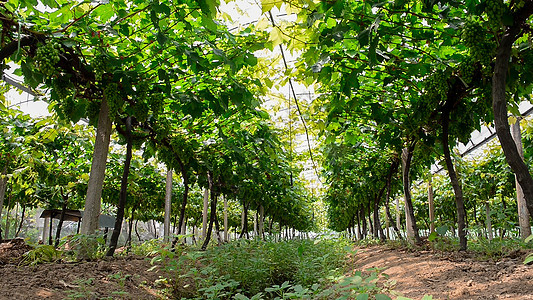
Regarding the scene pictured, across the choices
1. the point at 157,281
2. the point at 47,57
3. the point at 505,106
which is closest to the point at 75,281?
the point at 157,281

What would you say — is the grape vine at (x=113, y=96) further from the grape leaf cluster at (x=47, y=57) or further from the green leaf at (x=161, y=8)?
the green leaf at (x=161, y=8)

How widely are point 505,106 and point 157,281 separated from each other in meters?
3.10

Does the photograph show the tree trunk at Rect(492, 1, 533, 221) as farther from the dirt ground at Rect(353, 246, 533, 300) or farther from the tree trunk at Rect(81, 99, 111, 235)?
the tree trunk at Rect(81, 99, 111, 235)

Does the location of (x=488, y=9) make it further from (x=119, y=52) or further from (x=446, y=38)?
(x=119, y=52)

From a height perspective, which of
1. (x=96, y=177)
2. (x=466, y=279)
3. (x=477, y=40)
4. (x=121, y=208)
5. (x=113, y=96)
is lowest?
(x=466, y=279)

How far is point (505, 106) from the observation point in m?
2.38

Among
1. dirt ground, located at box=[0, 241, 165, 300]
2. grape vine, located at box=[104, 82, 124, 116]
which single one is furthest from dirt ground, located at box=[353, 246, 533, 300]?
grape vine, located at box=[104, 82, 124, 116]

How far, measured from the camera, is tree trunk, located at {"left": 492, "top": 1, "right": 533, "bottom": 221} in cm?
232

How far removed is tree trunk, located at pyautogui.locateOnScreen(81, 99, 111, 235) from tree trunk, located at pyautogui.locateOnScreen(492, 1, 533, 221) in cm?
370

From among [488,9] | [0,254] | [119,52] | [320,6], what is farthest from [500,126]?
[0,254]

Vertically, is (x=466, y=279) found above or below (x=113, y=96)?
below

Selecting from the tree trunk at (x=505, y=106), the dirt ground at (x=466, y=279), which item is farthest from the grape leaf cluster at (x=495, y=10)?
the dirt ground at (x=466, y=279)

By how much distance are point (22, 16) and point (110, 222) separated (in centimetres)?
1163

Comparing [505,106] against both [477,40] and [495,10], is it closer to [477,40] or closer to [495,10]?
[477,40]
